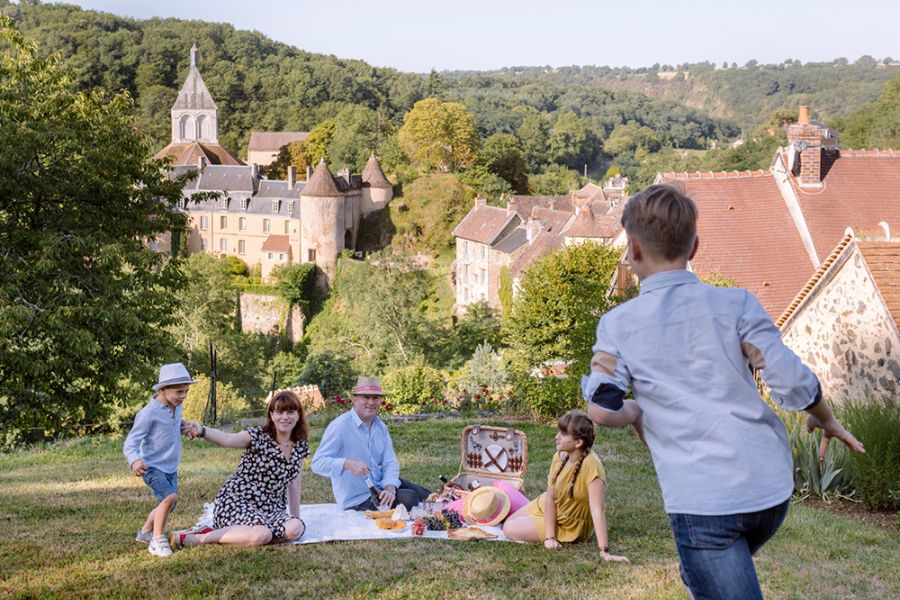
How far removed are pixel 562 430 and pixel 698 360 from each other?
417cm

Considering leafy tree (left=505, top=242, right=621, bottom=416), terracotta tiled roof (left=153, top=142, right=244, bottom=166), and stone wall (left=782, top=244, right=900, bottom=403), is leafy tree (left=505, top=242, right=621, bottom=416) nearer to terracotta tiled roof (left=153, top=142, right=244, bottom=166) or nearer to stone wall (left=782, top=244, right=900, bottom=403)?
stone wall (left=782, top=244, right=900, bottom=403)

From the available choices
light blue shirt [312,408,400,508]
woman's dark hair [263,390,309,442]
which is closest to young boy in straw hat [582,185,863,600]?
woman's dark hair [263,390,309,442]

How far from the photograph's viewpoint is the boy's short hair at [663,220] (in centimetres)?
301

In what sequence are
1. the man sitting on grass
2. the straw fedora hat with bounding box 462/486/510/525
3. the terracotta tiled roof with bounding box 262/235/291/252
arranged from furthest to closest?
the terracotta tiled roof with bounding box 262/235/291/252
the man sitting on grass
the straw fedora hat with bounding box 462/486/510/525

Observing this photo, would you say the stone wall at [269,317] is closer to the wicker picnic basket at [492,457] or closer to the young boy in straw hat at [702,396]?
the wicker picnic basket at [492,457]

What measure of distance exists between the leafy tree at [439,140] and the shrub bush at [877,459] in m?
70.9

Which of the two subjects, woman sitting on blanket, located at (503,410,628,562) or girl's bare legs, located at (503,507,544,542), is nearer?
woman sitting on blanket, located at (503,410,628,562)

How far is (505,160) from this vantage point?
81.9m

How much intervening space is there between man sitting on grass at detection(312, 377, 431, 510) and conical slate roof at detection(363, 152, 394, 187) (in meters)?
67.8

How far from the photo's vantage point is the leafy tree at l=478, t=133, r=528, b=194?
80.8m

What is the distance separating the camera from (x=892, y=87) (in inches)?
3637

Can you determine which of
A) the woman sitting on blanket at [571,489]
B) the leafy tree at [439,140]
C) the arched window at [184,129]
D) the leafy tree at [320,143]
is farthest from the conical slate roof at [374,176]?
the woman sitting on blanket at [571,489]

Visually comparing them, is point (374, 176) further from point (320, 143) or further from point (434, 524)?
point (434, 524)

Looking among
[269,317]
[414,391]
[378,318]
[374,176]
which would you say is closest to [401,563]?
[414,391]
